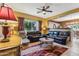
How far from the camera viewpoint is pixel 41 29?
2.07 m

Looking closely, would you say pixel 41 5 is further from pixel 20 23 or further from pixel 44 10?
pixel 20 23

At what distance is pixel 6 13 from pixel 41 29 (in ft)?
2.23

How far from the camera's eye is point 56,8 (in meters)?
2.02

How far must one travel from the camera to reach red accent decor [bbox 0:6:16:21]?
6.39 feet

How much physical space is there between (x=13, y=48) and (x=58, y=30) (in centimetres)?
85

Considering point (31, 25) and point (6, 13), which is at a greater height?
point (6, 13)

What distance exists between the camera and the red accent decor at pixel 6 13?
6.39ft

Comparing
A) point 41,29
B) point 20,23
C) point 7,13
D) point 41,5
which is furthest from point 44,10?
point 7,13

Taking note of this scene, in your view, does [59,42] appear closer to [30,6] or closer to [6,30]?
[30,6]

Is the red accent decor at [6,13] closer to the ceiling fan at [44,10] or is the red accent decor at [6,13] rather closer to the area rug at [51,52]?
the ceiling fan at [44,10]

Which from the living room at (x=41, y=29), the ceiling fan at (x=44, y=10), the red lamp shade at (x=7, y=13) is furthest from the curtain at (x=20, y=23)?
the ceiling fan at (x=44, y=10)

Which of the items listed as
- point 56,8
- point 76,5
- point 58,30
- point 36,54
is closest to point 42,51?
point 36,54

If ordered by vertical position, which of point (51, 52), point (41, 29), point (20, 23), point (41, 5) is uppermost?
point (41, 5)

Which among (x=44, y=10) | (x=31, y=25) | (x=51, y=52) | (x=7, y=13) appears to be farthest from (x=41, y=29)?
(x=7, y=13)
